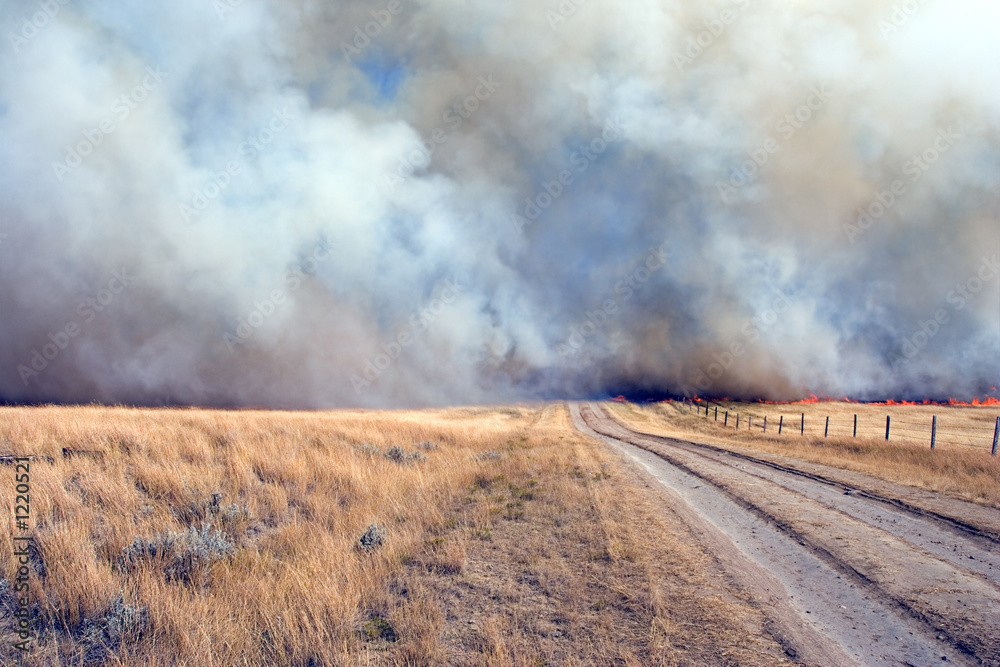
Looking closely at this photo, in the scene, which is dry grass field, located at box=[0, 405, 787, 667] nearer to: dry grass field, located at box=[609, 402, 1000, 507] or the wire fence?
dry grass field, located at box=[609, 402, 1000, 507]

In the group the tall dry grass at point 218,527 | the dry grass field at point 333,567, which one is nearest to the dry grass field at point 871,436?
the dry grass field at point 333,567

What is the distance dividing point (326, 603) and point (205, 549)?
78.7 inches

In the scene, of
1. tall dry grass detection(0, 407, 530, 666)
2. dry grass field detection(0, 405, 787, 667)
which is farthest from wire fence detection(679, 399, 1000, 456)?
tall dry grass detection(0, 407, 530, 666)

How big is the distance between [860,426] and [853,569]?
38.1 meters

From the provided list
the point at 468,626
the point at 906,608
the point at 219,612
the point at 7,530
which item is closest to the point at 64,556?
the point at 7,530

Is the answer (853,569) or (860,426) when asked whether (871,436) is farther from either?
(853,569)

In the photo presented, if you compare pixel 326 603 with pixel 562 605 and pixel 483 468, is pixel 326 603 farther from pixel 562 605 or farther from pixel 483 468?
pixel 483 468

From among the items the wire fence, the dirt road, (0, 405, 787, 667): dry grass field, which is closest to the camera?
(0, 405, 787, 667): dry grass field

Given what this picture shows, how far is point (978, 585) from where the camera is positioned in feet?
20.6

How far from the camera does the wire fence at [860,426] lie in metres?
30.5

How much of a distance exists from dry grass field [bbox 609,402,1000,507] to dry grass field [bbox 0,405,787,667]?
27.6 feet

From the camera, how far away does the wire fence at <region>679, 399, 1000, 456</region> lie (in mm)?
30484

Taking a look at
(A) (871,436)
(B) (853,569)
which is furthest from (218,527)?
Answer: (A) (871,436)

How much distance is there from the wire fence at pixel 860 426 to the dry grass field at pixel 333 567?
2595 centimetres
